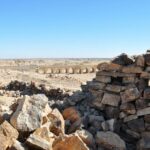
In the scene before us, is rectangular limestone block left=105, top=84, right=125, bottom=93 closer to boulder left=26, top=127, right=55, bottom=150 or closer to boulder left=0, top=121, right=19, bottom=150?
boulder left=26, top=127, right=55, bottom=150

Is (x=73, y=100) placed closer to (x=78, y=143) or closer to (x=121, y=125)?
(x=121, y=125)

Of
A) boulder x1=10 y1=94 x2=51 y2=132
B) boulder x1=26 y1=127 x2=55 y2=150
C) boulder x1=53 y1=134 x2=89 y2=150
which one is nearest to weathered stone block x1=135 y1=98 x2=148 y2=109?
boulder x1=53 y1=134 x2=89 y2=150

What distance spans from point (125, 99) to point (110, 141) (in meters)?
1.56

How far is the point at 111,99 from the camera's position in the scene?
33.8ft

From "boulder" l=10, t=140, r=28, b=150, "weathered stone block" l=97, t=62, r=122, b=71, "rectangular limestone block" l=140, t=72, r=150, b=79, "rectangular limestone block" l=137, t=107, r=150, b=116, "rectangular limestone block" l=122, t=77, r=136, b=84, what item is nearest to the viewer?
"boulder" l=10, t=140, r=28, b=150

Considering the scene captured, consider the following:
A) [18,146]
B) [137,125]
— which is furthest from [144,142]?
[18,146]

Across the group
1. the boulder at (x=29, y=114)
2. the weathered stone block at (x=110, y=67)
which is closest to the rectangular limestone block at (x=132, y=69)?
the weathered stone block at (x=110, y=67)

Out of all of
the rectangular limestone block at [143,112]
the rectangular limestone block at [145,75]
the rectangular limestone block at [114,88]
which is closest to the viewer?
the rectangular limestone block at [143,112]

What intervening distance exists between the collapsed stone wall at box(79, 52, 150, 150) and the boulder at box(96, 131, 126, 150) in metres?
0.02

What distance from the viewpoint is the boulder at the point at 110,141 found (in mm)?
8855

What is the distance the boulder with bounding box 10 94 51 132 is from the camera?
8242 millimetres

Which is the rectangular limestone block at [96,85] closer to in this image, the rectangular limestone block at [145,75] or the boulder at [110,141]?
the rectangular limestone block at [145,75]

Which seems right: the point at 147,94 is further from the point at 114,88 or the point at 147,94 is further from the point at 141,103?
the point at 114,88

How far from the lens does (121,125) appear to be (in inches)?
394
